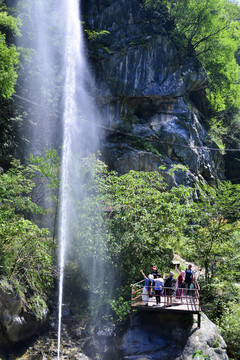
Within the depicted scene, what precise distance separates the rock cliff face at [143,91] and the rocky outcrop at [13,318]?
40.7ft

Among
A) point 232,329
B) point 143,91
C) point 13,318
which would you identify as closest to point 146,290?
point 232,329

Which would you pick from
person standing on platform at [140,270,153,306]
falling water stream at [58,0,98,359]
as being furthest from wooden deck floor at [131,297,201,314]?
falling water stream at [58,0,98,359]

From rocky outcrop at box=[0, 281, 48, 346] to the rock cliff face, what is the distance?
40.7ft

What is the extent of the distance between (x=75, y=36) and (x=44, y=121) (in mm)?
7623

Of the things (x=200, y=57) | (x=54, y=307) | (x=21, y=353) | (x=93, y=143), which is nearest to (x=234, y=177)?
(x=200, y=57)

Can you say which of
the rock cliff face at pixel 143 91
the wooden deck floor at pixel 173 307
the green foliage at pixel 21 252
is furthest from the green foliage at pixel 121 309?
the rock cliff face at pixel 143 91

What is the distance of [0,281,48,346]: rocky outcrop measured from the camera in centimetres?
988

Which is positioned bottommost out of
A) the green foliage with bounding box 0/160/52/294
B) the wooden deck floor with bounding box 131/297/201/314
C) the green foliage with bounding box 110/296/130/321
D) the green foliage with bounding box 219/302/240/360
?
the green foliage with bounding box 219/302/240/360

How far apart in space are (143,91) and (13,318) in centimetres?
1752

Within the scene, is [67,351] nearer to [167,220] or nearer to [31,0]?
[167,220]

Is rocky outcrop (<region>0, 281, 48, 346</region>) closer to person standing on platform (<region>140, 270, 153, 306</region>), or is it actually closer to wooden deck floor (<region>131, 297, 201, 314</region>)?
wooden deck floor (<region>131, 297, 201, 314</region>)

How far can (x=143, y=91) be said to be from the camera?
22.0 metres

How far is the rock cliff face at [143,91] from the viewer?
21656mm

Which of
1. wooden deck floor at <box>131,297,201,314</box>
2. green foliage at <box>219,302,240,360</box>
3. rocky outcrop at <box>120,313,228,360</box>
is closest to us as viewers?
rocky outcrop at <box>120,313,228,360</box>
